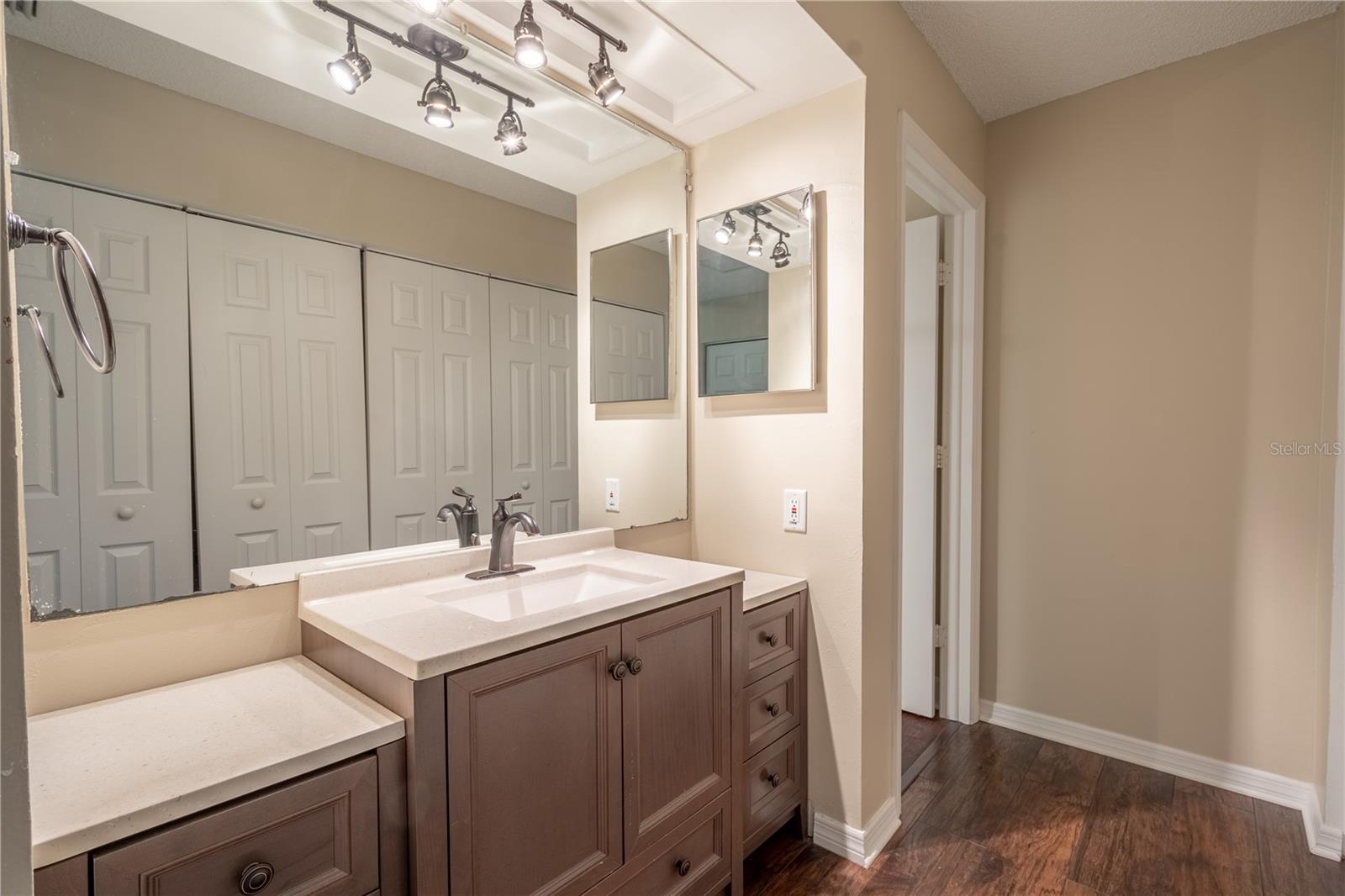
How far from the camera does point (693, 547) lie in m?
2.27

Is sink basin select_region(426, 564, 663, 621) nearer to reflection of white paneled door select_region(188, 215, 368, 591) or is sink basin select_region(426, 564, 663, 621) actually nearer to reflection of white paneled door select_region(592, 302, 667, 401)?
reflection of white paneled door select_region(188, 215, 368, 591)

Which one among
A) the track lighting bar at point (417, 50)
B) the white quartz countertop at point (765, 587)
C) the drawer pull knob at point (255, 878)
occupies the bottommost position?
the drawer pull knob at point (255, 878)

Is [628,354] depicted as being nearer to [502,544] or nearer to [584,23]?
[502,544]

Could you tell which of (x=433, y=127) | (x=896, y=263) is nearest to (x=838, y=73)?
(x=896, y=263)

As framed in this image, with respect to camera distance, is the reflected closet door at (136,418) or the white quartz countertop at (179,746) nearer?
the white quartz countertop at (179,746)

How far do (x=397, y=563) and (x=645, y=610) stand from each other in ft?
1.95

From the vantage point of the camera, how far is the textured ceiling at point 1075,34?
1.98 metres

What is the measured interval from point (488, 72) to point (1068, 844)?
2.71 meters

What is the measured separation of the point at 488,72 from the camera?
1664 mm

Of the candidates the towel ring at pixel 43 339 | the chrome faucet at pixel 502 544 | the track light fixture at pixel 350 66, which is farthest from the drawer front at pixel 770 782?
the track light fixture at pixel 350 66

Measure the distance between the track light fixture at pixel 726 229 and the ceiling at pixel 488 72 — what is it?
0.29 m

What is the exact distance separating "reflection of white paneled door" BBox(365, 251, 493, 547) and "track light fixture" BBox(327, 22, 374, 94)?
362 millimetres

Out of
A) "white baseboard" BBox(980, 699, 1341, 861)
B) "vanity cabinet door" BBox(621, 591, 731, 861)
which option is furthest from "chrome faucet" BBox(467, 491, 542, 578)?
"white baseboard" BBox(980, 699, 1341, 861)

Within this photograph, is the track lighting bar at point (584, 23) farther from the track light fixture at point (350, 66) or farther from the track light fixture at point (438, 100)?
the track light fixture at point (350, 66)
